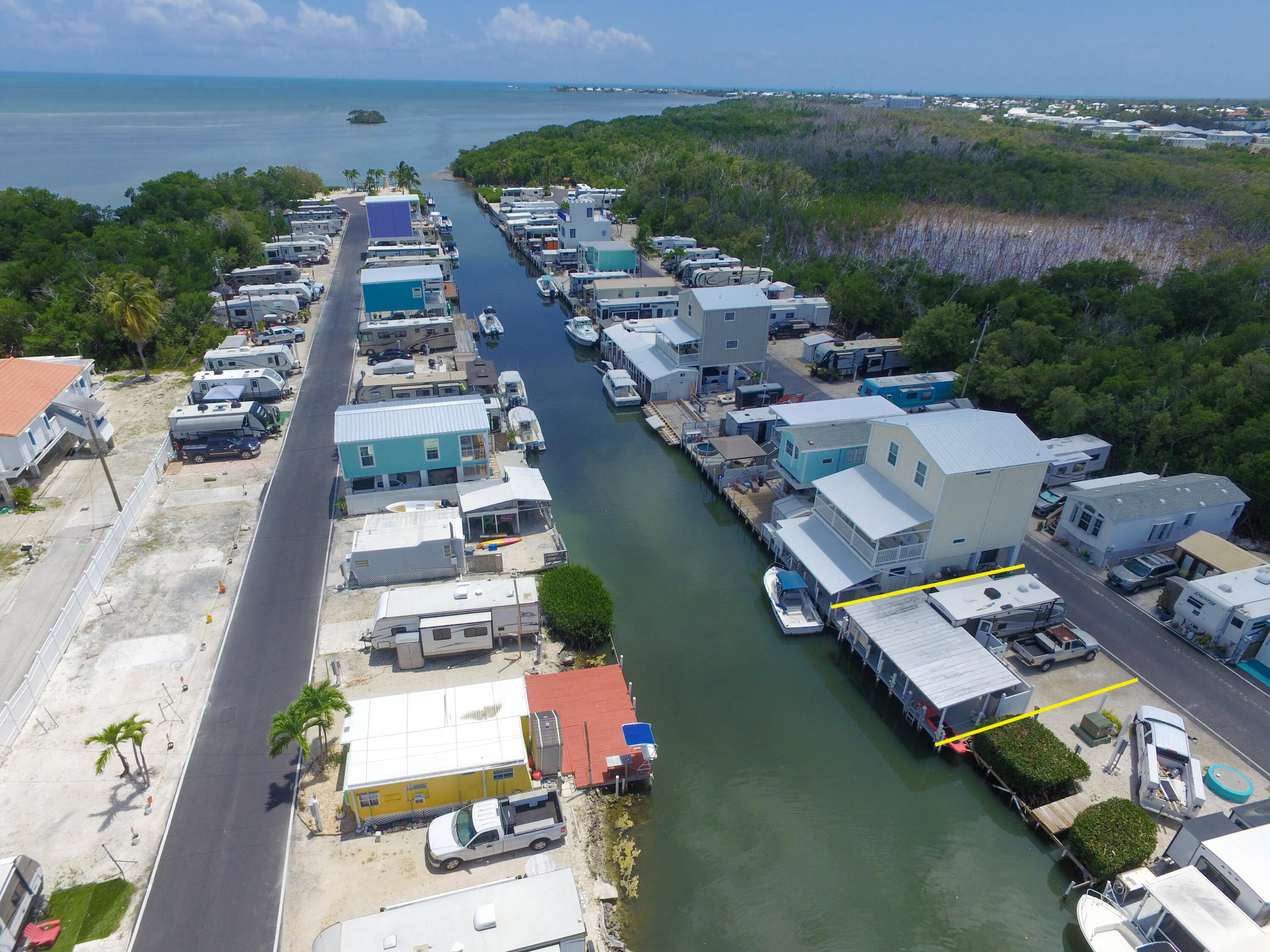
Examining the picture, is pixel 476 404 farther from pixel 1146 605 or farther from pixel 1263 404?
pixel 1263 404

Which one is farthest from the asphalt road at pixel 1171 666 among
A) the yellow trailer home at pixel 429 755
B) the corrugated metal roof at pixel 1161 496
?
the yellow trailer home at pixel 429 755

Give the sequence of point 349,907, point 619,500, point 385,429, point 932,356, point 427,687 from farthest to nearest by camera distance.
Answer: point 932,356 < point 619,500 < point 385,429 < point 427,687 < point 349,907

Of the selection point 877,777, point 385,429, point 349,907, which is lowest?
point 877,777

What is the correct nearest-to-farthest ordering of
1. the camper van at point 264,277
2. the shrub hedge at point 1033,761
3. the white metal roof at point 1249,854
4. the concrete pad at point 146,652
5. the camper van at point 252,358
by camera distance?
the white metal roof at point 1249,854 < the shrub hedge at point 1033,761 < the concrete pad at point 146,652 < the camper van at point 252,358 < the camper van at point 264,277

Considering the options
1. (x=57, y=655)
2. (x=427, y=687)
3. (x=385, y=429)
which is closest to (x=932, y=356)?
(x=385, y=429)

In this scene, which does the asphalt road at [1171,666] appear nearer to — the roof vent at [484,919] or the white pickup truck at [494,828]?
the white pickup truck at [494,828]

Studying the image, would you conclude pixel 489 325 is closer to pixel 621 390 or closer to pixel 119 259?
pixel 621 390

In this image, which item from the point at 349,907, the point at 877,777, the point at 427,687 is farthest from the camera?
the point at 427,687
